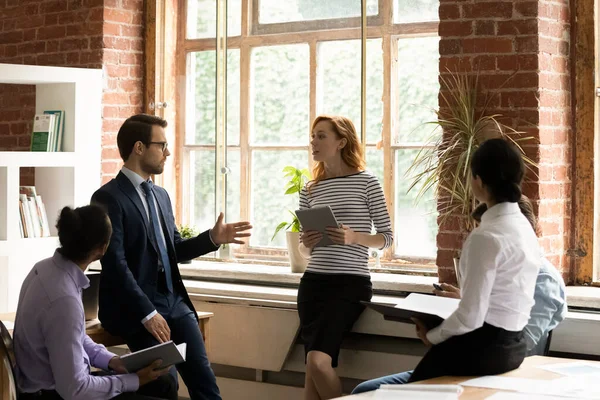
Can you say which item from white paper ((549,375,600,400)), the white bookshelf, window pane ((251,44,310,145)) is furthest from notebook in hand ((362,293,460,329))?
the white bookshelf

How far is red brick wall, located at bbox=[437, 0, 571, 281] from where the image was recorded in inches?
183

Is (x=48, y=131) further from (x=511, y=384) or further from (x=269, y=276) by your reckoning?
(x=511, y=384)

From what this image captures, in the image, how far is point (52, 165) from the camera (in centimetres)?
568

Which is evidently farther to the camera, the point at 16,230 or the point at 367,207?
the point at 16,230

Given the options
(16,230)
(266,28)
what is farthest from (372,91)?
(16,230)

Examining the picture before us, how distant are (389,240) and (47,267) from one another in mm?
1963

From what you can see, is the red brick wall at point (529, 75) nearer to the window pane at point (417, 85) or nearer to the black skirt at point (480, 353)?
the window pane at point (417, 85)

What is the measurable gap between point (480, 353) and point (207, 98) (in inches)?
134

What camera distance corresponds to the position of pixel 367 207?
4.75m

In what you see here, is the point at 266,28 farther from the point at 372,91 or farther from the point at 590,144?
the point at 590,144

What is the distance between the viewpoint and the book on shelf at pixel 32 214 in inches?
222

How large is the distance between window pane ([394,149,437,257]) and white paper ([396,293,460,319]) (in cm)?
155

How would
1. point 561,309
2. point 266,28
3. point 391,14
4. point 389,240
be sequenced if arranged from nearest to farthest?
point 561,309 → point 389,240 → point 391,14 → point 266,28

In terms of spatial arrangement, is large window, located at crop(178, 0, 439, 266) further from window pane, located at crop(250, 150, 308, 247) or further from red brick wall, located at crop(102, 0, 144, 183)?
red brick wall, located at crop(102, 0, 144, 183)
